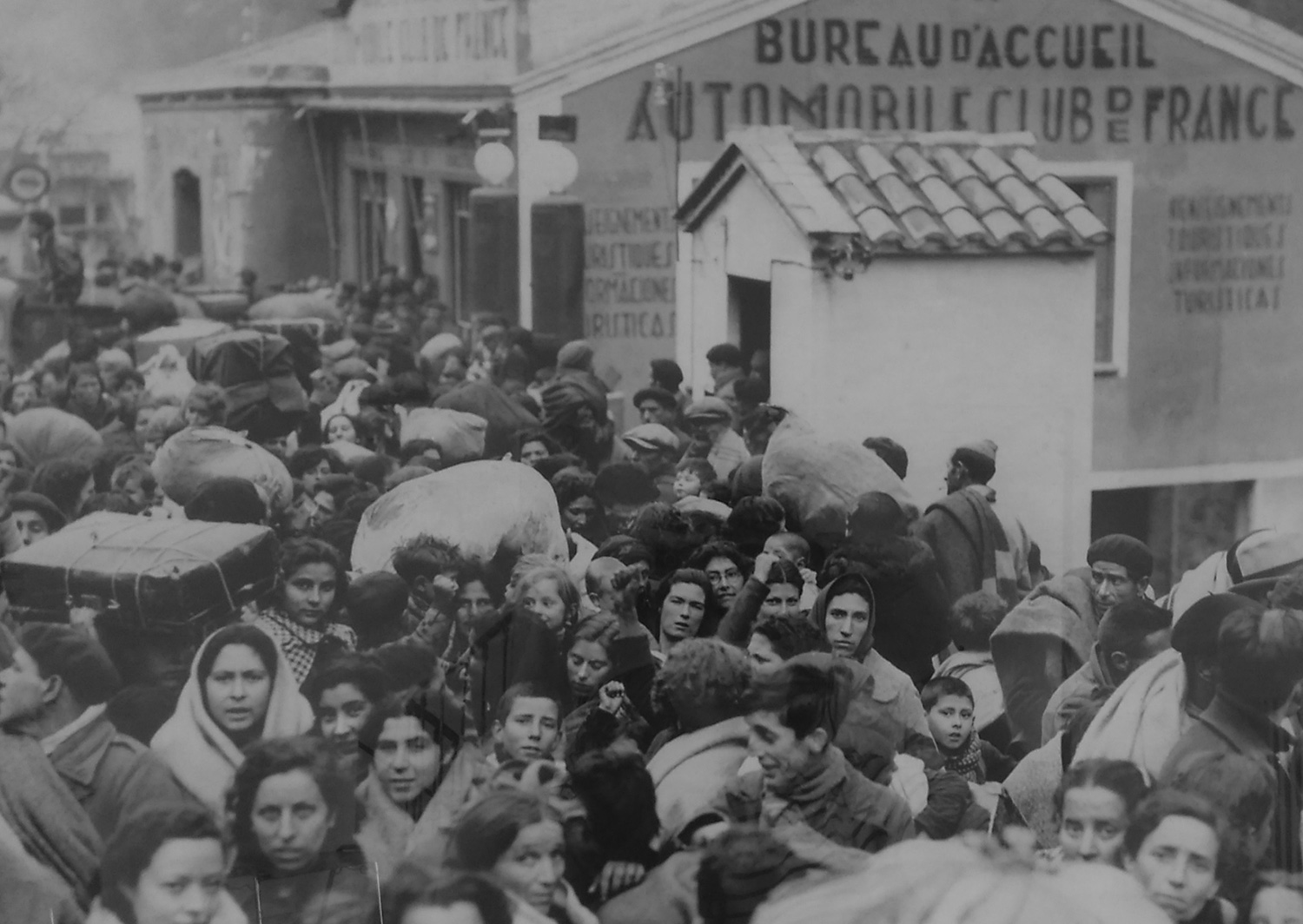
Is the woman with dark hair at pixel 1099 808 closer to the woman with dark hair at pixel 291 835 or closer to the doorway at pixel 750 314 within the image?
the woman with dark hair at pixel 291 835

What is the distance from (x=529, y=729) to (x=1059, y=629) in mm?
1430

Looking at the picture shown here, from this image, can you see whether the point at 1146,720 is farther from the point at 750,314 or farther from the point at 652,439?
the point at 750,314

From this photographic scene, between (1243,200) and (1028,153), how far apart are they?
152cm

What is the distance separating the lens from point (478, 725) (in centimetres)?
428

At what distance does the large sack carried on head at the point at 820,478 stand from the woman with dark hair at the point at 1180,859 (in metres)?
1.56

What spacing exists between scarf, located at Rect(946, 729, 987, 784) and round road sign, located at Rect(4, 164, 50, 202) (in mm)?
9240

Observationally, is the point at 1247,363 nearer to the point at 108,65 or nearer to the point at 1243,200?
the point at 1243,200

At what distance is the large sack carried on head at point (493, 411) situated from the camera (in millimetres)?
6977

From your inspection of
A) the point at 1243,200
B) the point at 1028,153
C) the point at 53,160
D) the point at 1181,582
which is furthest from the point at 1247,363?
the point at 53,160

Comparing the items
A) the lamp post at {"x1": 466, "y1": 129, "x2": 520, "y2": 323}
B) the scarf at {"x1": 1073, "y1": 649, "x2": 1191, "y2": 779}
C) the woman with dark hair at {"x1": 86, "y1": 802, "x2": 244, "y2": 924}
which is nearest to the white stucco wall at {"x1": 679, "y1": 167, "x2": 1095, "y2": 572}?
the scarf at {"x1": 1073, "y1": 649, "x2": 1191, "y2": 779}

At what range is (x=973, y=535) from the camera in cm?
550

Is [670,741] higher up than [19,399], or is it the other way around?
[19,399]

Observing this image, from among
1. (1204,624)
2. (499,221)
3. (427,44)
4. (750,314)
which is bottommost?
(1204,624)

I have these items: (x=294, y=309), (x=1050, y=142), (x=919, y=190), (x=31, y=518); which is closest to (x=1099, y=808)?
(x=919, y=190)
